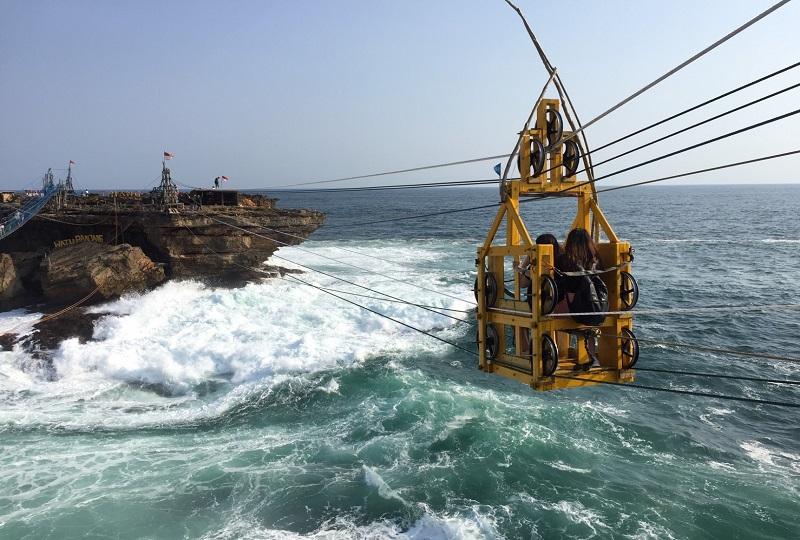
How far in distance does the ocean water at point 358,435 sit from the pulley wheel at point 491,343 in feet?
15.9

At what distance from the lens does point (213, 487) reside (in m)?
13.6

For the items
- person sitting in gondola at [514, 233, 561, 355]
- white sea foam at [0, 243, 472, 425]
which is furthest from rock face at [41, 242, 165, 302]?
person sitting in gondola at [514, 233, 561, 355]

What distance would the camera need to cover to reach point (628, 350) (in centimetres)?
838

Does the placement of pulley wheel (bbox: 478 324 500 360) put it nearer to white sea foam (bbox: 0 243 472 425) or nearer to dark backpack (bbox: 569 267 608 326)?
dark backpack (bbox: 569 267 608 326)

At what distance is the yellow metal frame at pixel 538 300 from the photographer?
772 cm

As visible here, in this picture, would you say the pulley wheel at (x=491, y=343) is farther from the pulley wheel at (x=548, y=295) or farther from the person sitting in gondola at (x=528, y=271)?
the pulley wheel at (x=548, y=295)

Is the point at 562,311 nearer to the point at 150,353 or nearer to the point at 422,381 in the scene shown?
the point at 422,381

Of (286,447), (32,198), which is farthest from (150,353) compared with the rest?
(32,198)

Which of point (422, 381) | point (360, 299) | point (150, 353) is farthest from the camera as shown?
point (360, 299)

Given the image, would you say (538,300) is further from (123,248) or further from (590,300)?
(123,248)

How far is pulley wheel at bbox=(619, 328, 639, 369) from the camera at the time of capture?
8.33 metres

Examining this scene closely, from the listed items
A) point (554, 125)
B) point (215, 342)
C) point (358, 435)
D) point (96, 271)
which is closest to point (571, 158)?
A: point (554, 125)

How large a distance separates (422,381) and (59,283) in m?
16.6

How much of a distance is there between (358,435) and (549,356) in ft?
31.4
